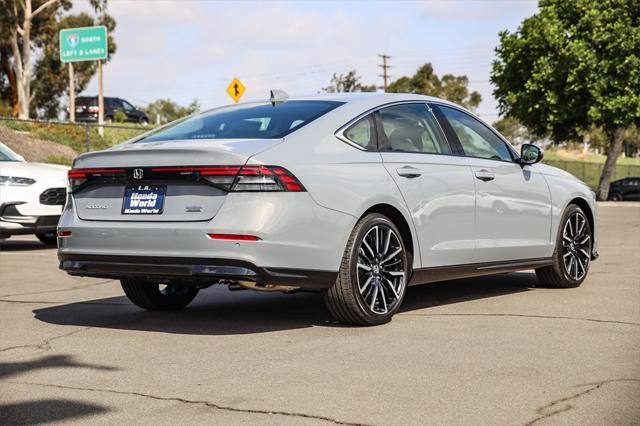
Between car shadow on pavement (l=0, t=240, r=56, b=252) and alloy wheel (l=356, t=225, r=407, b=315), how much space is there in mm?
8461

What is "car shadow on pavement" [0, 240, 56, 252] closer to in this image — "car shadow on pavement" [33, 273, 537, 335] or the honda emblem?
"car shadow on pavement" [33, 273, 537, 335]

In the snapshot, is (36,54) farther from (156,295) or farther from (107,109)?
(156,295)

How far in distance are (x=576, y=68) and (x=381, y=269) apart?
34.2 metres

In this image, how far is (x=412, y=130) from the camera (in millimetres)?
7039

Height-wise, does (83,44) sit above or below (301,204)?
above

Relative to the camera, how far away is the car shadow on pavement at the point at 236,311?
6.58m

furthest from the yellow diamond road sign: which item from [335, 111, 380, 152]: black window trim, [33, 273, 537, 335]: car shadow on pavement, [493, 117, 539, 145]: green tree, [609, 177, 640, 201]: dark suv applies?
[493, 117, 539, 145]: green tree

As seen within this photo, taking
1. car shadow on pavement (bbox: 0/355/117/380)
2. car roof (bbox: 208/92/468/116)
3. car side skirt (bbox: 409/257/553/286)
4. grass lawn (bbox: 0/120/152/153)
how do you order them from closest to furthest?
car shadow on pavement (bbox: 0/355/117/380), car roof (bbox: 208/92/468/116), car side skirt (bbox: 409/257/553/286), grass lawn (bbox: 0/120/152/153)

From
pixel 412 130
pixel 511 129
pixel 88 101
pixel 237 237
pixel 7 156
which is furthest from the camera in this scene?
pixel 511 129

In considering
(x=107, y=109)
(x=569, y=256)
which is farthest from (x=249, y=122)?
(x=107, y=109)

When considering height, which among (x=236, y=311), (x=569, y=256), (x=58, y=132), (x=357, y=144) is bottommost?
(x=236, y=311)

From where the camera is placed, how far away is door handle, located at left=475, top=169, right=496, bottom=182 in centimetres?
741

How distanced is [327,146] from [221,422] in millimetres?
2572

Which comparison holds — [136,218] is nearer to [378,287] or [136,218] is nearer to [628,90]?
[378,287]
